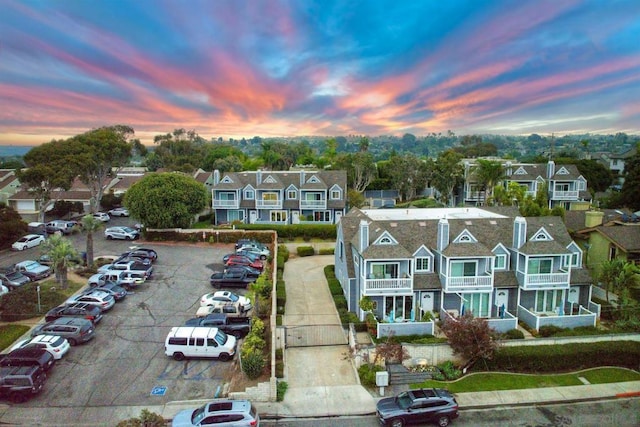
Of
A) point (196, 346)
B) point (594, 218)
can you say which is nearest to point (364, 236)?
point (196, 346)

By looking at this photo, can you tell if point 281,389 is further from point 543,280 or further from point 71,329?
point 543,280

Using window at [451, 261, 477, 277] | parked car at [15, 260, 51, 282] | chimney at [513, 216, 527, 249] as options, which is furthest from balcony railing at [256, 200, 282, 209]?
chimney at [513, 216, 527, 249]

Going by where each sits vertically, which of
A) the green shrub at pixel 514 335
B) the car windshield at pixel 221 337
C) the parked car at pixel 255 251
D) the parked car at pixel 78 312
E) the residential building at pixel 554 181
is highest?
the residential building at pixel 554 181

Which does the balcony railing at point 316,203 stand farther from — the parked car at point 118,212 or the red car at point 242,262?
the parked car at point 118,212

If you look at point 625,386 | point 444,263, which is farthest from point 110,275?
point 625,386

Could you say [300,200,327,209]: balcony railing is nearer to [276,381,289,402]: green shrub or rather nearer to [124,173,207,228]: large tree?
[124,173,207,228]: large tree

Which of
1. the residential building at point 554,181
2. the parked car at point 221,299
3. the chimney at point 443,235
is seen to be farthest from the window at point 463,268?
the residential building at point 554,181
